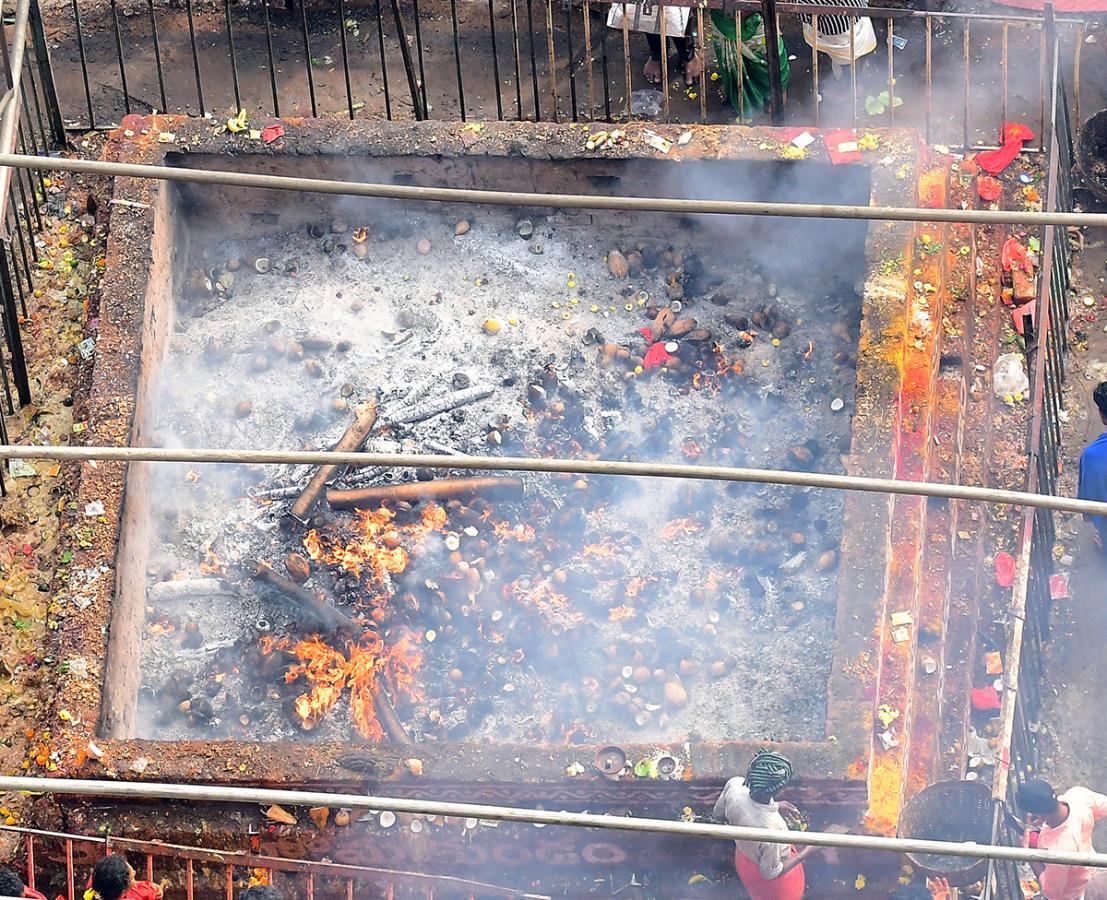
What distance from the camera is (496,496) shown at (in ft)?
33.5

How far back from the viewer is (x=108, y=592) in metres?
9.37

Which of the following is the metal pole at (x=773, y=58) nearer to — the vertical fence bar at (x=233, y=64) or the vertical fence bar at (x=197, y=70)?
the vertical fence bar at (x=233, y=64)

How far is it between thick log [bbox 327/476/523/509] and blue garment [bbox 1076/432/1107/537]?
321cm

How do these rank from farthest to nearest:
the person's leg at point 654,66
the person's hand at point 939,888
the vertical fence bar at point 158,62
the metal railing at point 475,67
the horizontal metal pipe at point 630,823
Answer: the person's leg at point 654,66 < the metal railing at point 475,67 < the vertical fence bar at point 158,62 < the person's hand at point 939,888 < the horizontal metal pipe at point 630,823

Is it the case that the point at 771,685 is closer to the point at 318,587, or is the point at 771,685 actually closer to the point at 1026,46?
the point at 318,587

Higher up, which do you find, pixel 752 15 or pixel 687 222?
pixel 752 15

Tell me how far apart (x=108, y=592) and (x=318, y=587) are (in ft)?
3.95

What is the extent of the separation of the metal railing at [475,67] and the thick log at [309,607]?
369cm

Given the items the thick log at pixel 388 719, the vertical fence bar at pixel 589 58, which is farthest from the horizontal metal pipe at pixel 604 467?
the vertical fence bar at pixel 589 58

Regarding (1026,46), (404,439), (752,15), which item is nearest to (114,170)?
(404,439)

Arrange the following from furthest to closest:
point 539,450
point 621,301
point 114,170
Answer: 1. point 621,301
2. point 539,450
3. point 114,170

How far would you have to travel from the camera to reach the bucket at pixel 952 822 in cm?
845

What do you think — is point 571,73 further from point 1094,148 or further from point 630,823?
point 630,823

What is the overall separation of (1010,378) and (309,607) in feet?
14.3
